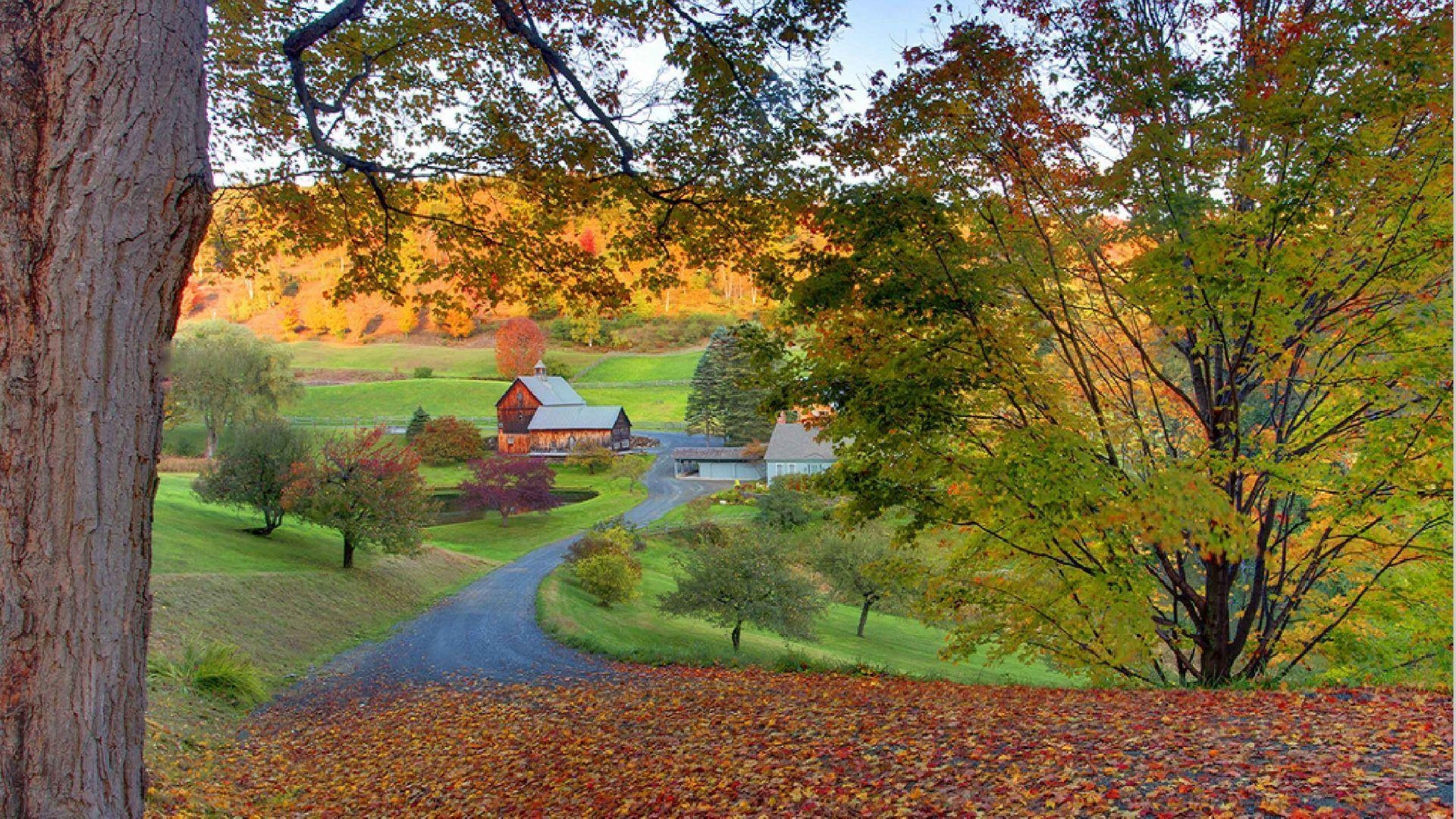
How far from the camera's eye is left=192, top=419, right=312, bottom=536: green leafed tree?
78.5 ft

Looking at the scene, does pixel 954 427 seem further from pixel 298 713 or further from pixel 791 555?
pixel 791 555

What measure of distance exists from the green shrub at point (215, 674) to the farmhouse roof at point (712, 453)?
31.6 metres

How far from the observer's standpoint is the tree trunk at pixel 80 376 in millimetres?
2443

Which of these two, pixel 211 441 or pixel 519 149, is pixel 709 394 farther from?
pixel 519 149

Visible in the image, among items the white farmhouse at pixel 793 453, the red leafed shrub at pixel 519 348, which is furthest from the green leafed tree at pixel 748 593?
the red leafed shrub at pixel 519 348

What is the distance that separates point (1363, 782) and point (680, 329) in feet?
208

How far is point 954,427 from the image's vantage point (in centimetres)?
696

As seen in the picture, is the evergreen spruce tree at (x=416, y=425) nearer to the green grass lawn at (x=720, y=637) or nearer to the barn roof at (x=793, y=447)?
the barn roof at (x=793, y=447)

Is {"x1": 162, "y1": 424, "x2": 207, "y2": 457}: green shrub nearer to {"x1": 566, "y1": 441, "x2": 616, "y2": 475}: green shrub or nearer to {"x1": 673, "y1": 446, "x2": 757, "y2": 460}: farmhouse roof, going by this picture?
{"x1": 566, "y1": 441, "x2": 616, "y2": 475}: green shrub

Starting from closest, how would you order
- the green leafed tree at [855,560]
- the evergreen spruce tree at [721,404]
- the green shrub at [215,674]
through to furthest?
the green shrub at [215,674]
the green leafed tree at [855,560]
the evergreen spruce tree at [721,404]

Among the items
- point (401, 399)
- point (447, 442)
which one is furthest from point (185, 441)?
point (401, 399)

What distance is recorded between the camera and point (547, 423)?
47.9 metres

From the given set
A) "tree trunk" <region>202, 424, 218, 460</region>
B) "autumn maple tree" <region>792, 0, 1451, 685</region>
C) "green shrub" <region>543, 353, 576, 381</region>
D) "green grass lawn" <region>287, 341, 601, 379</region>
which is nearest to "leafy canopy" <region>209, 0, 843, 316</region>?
"autumn maple tree" <region>792, 0, 1451, 685</region>

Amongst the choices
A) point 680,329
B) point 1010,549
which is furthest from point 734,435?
point 1010,549
